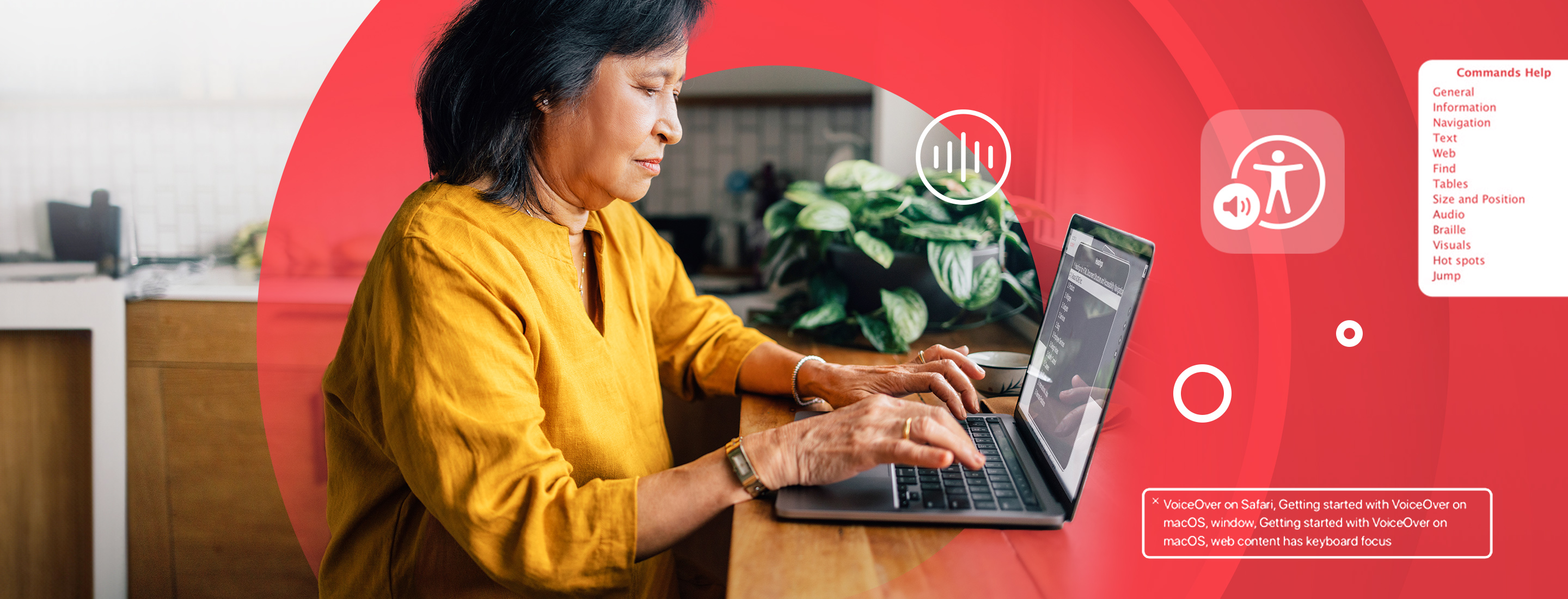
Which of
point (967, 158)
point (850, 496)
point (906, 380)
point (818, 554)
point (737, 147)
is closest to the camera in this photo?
point (818, 554)

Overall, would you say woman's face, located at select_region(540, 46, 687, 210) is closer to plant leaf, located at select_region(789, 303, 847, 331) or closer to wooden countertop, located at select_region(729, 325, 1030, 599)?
wooden countertop, located at select_region(729, 325, 1030, 599)

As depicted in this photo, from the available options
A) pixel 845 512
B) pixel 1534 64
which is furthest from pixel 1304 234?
pixel 845 512

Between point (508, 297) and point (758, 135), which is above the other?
point (758, 135)

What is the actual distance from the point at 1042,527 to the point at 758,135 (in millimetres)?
2714

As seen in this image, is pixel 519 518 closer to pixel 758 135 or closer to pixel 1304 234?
pixel 1304 234

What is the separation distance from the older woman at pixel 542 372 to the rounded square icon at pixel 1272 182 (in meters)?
0.35

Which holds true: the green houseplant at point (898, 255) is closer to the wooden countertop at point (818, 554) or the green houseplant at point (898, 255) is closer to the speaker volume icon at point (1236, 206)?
the speaker volume icon at point (1236, 206)

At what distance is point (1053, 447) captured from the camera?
2.57 ft

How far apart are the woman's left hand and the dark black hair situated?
1.39 feet

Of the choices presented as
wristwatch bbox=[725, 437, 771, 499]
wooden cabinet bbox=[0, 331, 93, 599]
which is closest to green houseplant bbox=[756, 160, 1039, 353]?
wristwatch bbox=[725, 437, 771, 499]

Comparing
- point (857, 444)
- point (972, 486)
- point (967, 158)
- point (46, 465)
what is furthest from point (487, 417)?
point (46, 465)

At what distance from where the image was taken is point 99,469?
1.98m

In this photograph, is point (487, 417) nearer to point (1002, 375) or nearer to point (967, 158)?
point (1002, 375)

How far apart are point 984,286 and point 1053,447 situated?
0.71m
